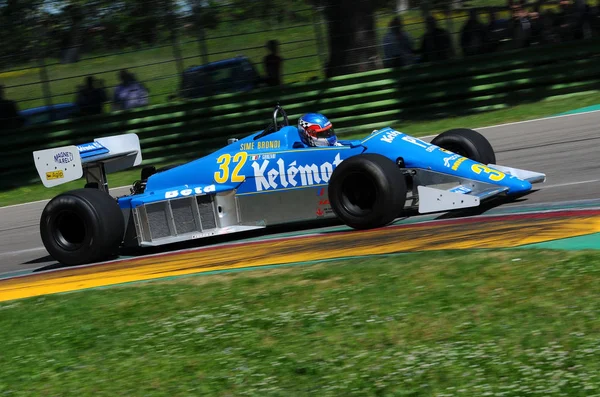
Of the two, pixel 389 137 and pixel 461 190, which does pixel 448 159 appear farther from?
pixel 389 137

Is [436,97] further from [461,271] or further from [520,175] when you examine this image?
[461,271]

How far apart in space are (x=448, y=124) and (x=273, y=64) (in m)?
3.31

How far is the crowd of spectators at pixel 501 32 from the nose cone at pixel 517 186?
300 inches

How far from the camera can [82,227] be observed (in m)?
8.98

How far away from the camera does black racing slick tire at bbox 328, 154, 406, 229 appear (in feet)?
25.2

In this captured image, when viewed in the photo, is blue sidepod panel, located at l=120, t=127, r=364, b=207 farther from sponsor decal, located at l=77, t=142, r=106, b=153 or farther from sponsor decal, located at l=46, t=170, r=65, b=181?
sponsor decal, located at l=77, t=142, r=106, b=153

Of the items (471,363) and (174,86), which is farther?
(174,86)

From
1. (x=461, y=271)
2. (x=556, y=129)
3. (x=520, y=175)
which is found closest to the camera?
(x=461, y=271)

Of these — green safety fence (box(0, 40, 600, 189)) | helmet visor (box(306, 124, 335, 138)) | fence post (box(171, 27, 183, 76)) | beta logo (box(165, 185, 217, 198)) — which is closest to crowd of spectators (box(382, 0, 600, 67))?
green safety fence (box(0, 40, 600, 189))

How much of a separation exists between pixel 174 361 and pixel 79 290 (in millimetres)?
2615

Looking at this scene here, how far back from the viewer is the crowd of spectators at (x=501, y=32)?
50.0ft

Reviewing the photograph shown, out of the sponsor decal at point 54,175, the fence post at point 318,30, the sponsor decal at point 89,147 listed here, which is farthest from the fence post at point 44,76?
the sponsor decal at point 54,175

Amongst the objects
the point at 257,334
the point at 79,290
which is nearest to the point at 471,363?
the point at 257,334

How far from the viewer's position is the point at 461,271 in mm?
5906
